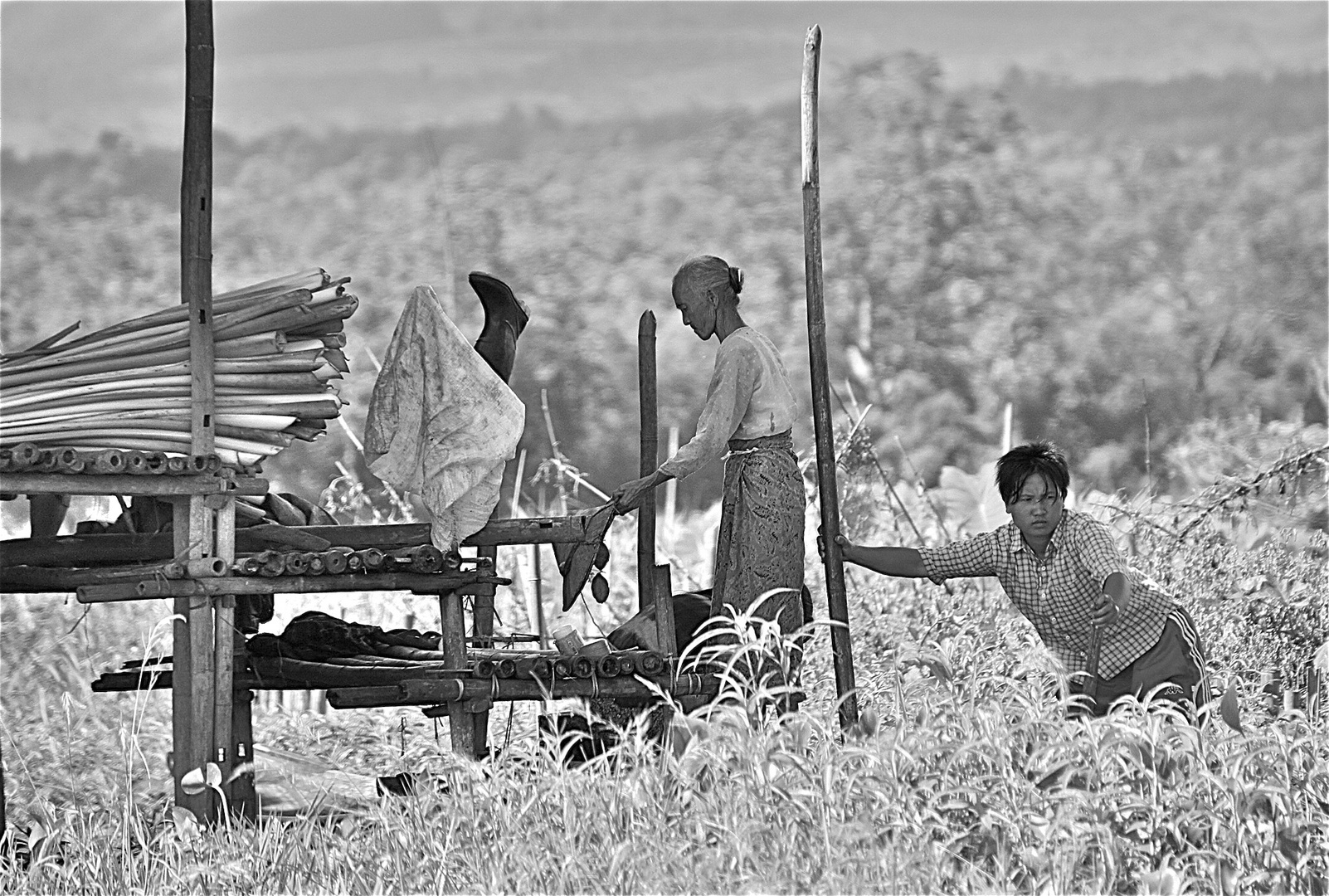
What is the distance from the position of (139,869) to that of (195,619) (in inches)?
31.3

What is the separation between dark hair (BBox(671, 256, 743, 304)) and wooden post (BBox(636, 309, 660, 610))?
25 cm

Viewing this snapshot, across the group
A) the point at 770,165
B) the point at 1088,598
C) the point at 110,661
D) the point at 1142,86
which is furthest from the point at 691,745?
the point at 1142,86

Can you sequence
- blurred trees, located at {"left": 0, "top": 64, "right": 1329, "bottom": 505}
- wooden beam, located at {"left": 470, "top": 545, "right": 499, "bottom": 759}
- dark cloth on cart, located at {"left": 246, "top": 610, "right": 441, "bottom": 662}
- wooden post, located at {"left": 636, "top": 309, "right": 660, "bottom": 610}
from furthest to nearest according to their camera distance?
1. blurred trees, located at {"left": 0, "top": 64, "right": 1329, "bottom": 505}
2. dark cloth on cart, located at {"left": 246, "top": 610, "right": 441, "bottom": 662}
3. wooden post, located at {"left": 636, "top": 309, "right": 660, "bottom": 610}
4. wooden beam, located at {"left": 470, "top": 545, "right": 499, "bottom": 759}

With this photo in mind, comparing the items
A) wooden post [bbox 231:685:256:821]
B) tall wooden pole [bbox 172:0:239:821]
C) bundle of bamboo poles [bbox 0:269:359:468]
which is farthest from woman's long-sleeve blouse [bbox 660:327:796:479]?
wooden post [bbox 231:685:256:821]

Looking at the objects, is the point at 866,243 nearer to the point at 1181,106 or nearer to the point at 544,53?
the point at 1181,106

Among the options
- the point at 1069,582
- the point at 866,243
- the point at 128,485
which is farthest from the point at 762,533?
the point at 866,243

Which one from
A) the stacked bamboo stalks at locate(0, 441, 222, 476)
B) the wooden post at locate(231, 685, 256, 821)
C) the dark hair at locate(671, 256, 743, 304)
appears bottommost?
the wooden post at locate(231, 685, 256, 821)

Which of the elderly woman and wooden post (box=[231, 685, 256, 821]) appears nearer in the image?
the elderly woman

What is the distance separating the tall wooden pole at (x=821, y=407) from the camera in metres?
4.79

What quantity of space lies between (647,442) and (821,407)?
64 centimetres

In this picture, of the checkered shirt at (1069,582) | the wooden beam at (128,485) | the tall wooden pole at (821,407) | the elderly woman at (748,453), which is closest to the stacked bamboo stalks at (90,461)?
the wooden beam at (128,485)

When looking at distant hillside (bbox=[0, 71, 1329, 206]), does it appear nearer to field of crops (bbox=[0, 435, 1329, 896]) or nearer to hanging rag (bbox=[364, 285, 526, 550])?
hanging rag (bbox=[364, 285, 526, 550])

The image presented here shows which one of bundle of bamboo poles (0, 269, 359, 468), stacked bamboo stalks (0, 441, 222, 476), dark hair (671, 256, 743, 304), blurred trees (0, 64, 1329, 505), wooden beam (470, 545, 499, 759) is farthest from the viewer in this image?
blurred trees (0, 64, 1329, 505)

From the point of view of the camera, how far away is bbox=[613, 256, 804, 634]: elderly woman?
191 inches
